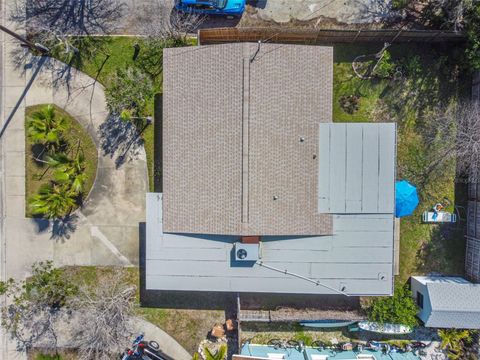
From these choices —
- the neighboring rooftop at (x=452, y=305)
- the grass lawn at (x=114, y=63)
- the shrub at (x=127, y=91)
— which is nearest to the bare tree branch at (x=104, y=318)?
the grass lawn at (x=114, y=63)

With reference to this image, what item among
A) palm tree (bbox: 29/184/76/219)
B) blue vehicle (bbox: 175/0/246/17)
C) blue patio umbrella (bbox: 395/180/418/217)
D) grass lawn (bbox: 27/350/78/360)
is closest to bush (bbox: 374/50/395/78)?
blue patio umbrella (bbox: 395/180/418/217)

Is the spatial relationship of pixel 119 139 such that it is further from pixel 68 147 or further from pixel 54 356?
pixel 54 356

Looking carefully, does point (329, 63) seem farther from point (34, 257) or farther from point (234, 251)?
point (34, 257)

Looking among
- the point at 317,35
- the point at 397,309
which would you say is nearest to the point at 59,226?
the point at 317,35

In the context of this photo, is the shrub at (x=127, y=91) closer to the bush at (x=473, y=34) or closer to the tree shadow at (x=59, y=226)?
the tree shadow at (x=59, y=226)

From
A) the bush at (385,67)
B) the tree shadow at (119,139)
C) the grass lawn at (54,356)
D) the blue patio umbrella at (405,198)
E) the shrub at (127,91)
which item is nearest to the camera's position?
the blue patio umbrella at (405,198)
